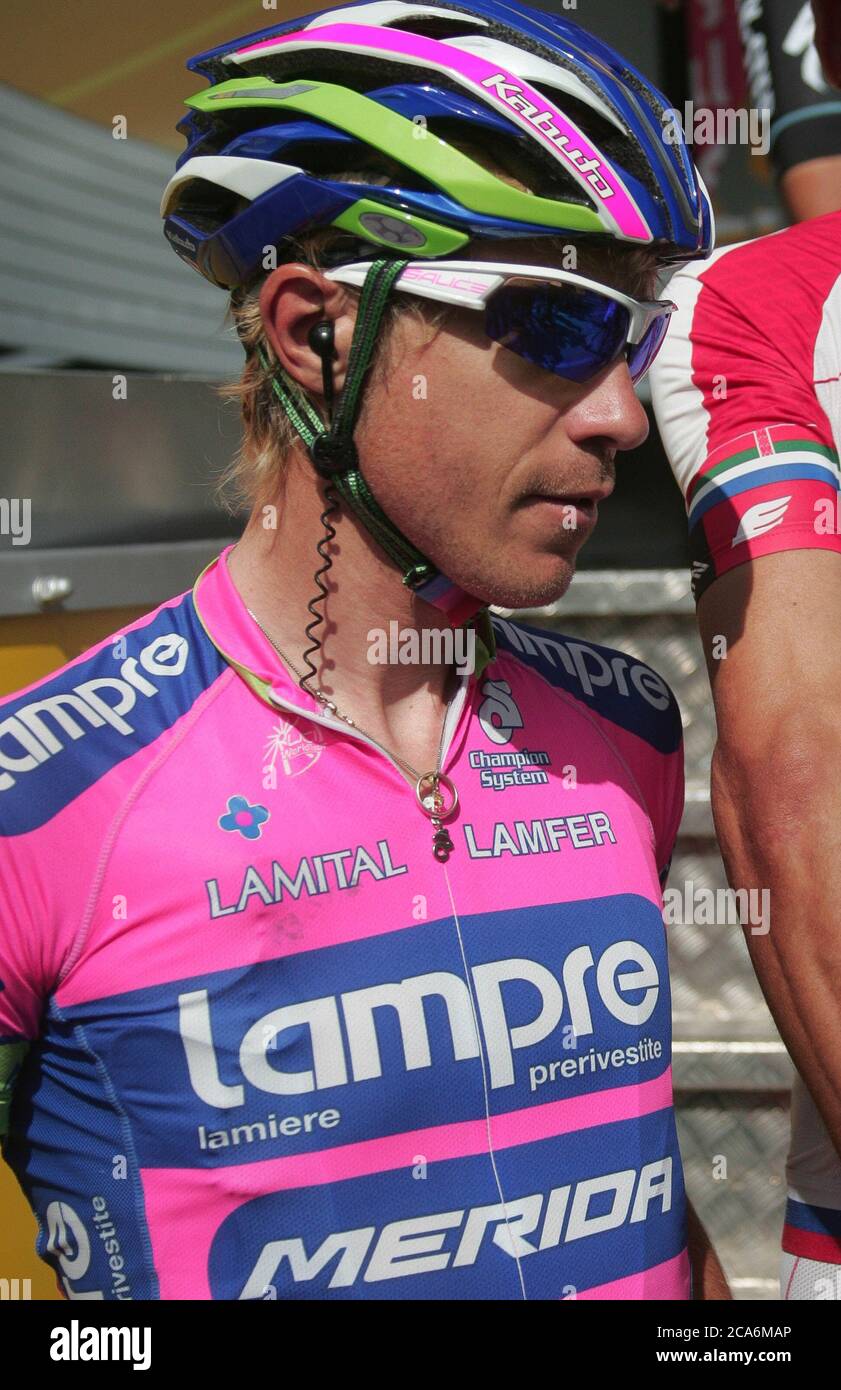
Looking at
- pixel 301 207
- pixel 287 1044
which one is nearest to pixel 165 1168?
pixel 287 1044

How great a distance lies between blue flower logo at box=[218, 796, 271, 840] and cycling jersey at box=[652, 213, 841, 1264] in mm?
749

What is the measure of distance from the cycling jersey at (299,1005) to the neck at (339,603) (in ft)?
0.17

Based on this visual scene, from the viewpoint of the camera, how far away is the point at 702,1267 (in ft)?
5.99

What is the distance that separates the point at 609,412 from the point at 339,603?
417 millimetres

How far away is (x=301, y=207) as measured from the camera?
168cm

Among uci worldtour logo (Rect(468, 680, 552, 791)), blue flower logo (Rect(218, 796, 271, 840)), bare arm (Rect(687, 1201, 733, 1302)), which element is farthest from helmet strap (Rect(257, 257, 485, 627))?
bare arm (Rect(687, 1201, 733, 1302))

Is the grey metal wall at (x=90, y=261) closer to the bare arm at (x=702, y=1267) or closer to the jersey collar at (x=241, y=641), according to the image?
the jersey collar at (x=241, y=641)

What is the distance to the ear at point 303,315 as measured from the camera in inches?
66.7

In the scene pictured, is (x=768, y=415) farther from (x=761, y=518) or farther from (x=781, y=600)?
(x=781, y=600)

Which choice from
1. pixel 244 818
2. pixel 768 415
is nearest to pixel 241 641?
pixel 244 818

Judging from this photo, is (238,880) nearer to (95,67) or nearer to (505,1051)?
(505,1051)

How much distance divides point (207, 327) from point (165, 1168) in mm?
2616

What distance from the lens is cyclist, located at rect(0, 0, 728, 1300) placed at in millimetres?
1460

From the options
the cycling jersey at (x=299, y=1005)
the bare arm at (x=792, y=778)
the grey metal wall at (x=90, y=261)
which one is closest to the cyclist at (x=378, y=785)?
the cycling jersey at (x=299, y=1005)
